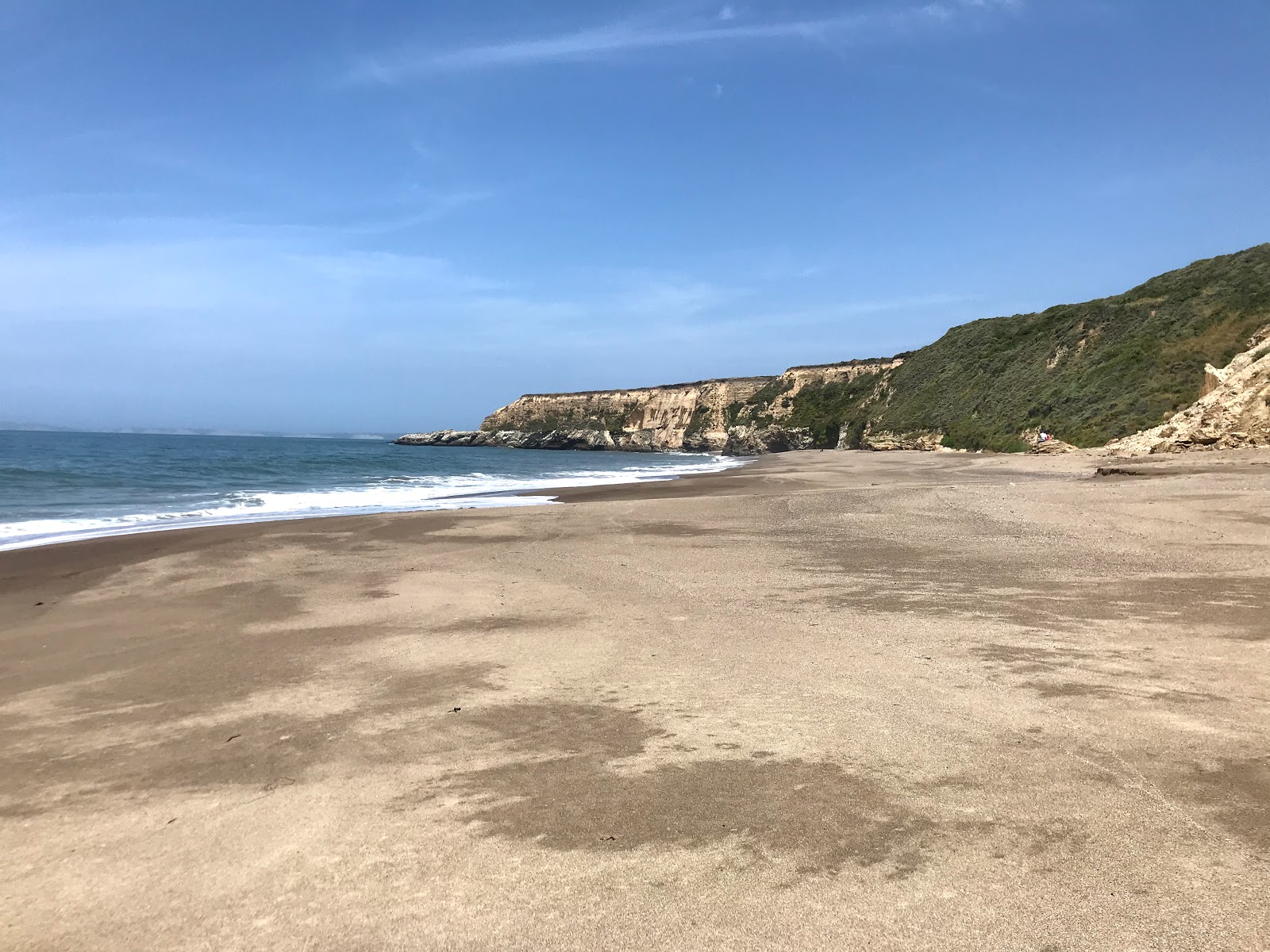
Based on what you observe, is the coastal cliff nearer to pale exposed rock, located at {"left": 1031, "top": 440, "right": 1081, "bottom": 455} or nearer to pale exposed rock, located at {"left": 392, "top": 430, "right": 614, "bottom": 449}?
pale exposed rock, located at {"left": 1031, "top": 440, "right": 1081, "bottom": 455}

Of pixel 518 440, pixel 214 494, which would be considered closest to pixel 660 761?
pixel 214 494

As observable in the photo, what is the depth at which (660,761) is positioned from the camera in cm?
411

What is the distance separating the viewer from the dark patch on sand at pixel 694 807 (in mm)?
3186

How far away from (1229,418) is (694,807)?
1077 inches

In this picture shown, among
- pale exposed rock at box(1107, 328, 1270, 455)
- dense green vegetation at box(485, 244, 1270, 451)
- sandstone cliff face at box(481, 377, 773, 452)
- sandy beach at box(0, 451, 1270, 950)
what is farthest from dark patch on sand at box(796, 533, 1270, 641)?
sandstone cliff face at box(481, 377, 773, 452)

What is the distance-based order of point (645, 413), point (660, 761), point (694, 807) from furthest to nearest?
point (645, 413) < point (660, 761) < point (694, 807)

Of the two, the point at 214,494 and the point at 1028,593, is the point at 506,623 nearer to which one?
the point at 1028,593

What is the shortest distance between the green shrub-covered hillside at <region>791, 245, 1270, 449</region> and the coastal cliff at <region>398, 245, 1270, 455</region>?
3.6 inches

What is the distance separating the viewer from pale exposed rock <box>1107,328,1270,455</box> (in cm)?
2278

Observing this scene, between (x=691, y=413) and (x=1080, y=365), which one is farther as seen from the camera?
(x=691, y=413)

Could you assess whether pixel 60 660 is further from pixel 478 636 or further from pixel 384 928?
pixel 384 928

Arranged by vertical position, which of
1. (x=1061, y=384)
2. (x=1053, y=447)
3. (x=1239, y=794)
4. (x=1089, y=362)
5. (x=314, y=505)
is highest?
(x=1089, y=362)

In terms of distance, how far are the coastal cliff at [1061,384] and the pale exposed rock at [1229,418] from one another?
46mm

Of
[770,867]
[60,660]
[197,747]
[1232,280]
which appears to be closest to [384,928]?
[770,867]
